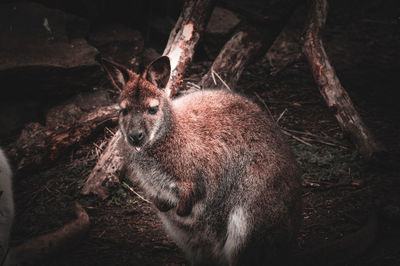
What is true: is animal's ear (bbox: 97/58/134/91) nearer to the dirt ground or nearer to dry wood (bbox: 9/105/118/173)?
the dirt ground

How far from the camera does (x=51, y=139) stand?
4.55 m

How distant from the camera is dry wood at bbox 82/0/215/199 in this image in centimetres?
420

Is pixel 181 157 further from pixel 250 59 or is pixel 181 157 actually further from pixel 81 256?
pixel 250 59

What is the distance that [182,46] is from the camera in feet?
14.9

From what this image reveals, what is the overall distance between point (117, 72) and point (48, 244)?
177cm

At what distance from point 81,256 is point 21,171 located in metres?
1.57

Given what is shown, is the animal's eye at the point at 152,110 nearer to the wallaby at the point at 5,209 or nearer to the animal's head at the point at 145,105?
the animal's head at the point at 145,105

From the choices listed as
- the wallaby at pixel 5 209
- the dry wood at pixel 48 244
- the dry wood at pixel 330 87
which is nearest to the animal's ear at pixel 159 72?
the wallaby at pixel 5 209

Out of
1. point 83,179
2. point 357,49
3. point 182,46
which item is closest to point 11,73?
point 83,179

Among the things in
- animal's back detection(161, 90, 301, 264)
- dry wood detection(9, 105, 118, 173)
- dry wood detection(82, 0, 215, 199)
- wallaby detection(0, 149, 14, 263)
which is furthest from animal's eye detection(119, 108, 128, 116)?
dry wood detection(9, 105, 118, 173)

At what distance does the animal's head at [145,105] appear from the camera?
9.54ft

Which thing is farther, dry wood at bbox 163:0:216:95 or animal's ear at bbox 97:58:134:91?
dry wood at bbox 163:0:216:95

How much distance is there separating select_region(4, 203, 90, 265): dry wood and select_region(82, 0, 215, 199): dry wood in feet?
1.75

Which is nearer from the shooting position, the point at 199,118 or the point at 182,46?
the point at 199,118
